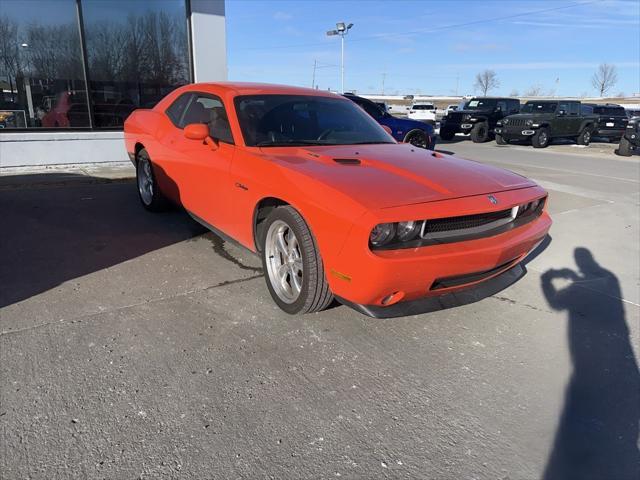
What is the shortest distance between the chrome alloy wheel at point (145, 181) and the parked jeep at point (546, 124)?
15.5 metres

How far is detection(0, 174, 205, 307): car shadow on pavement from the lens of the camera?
12.5 ft

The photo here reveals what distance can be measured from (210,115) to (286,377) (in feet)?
8.47

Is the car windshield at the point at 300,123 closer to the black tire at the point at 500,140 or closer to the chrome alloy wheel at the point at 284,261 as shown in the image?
the chrome alloy wheel at the point at 284,261

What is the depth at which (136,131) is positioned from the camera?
18.4ft

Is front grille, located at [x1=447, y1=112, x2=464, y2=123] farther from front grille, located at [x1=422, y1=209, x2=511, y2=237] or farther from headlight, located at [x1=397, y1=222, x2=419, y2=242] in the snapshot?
headlight, located at [x1=397, y1=222, x2=419, y2=242]

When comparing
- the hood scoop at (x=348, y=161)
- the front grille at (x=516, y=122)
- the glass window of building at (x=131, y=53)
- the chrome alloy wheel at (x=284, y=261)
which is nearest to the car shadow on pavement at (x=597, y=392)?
the chrome alloy wheel at (x=284, y=261)

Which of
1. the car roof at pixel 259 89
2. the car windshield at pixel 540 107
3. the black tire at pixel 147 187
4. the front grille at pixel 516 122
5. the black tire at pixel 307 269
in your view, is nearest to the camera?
the black tire at pixel 307 269

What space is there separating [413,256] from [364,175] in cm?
Answer: 70

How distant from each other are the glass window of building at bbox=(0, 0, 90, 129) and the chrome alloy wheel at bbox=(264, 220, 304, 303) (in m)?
7.07

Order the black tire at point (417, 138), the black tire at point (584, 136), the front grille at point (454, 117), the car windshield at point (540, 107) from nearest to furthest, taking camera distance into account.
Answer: the black tire at point (417, 138) → the car windshield at point (540, 107) → the black tire at point (584, 136) → the front grille at point (454, 117)

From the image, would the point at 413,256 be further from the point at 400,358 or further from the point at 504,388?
the point at 504,388

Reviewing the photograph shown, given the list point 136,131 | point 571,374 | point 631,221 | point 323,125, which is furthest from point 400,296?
point 631,221

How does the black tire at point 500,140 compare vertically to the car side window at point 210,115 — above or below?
below

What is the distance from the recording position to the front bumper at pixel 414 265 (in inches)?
96.0
